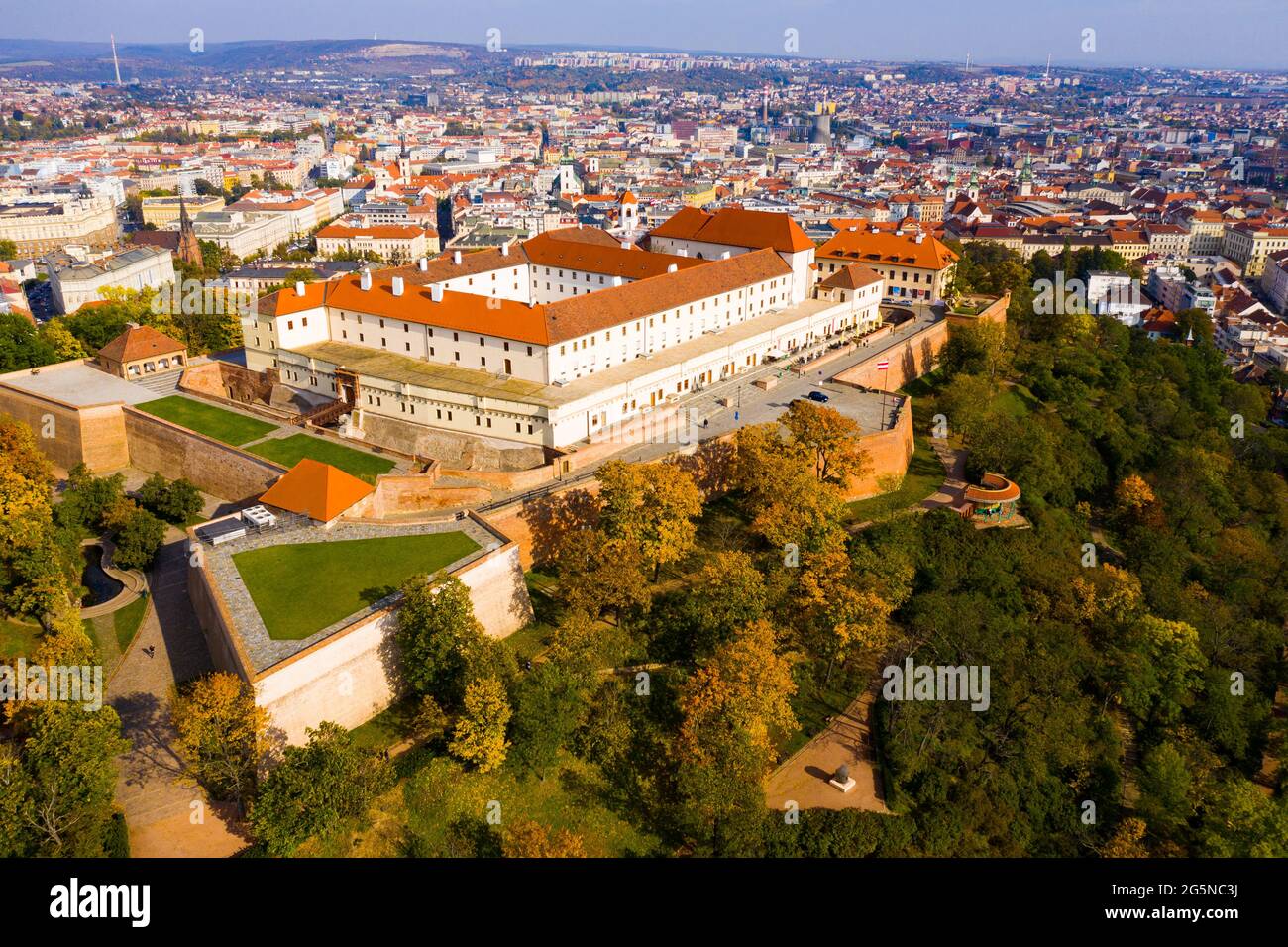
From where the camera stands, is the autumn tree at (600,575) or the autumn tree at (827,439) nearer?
the autumn tree at (600,575)

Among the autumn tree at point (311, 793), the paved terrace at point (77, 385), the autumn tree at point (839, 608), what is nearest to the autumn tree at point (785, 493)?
the autumn tree at point (839, 608)

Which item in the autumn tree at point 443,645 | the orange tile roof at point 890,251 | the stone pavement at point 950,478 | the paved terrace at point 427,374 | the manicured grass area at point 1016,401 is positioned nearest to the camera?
the autumn tree at point 443,645

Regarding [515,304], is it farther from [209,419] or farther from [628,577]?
[628,577]

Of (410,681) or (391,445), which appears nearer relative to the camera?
(410,681)

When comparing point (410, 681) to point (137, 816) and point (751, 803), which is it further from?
point (751, 803)

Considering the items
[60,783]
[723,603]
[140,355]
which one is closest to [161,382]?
[140,355]

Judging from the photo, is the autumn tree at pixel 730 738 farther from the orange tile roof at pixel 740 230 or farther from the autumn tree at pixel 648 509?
the orange tile roof at pixel 740 230

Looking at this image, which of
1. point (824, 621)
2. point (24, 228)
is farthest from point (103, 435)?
point (24, 228)
